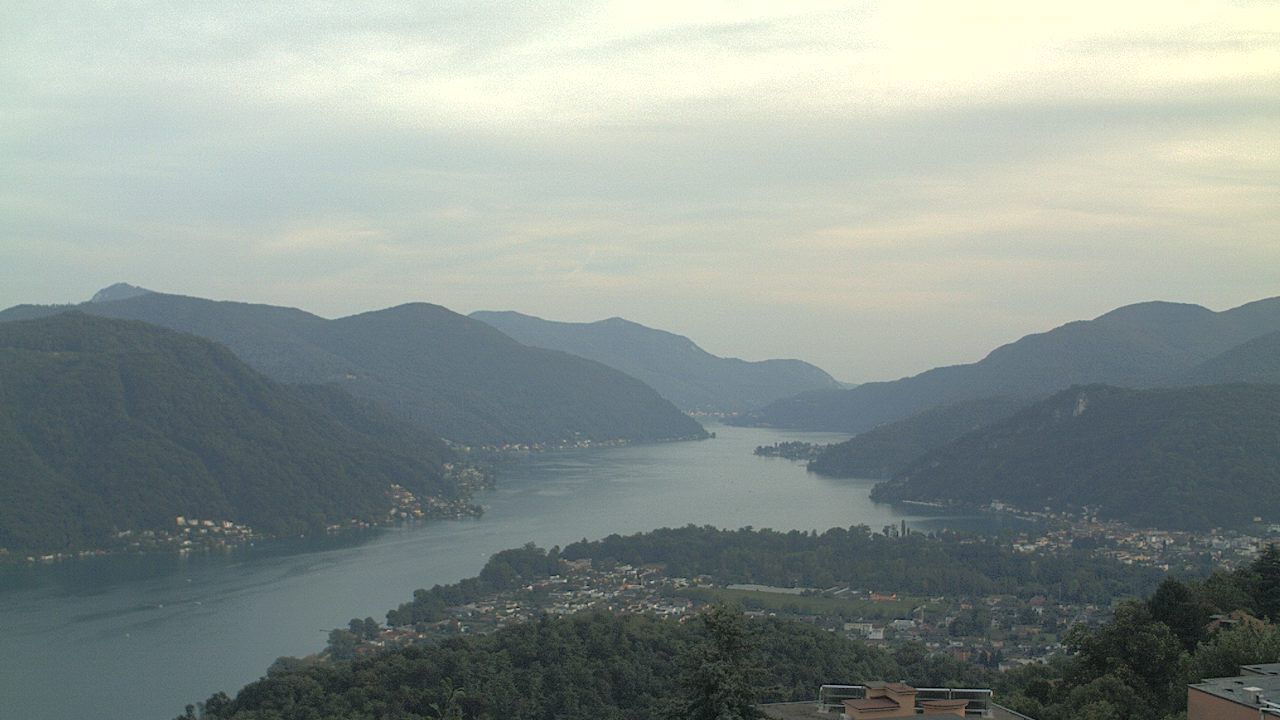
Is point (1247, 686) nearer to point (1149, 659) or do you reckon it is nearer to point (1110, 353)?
point (1149, 659)

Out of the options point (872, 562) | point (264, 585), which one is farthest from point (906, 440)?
point (264, 585)

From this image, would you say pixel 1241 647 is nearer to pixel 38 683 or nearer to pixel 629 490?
pixel 38 683

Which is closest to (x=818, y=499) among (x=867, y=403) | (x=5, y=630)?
(x=5, y=630)

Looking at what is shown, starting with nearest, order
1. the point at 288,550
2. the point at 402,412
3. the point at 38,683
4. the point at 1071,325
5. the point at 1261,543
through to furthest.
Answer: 1. the point at 38,683
2. the point at 1261,543
3. the point at 288,550
4. the point at 402,412
5. the point at 1071,325

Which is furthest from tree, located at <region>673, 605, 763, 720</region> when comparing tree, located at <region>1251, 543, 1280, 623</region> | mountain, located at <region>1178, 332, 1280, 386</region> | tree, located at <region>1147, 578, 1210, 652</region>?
mountain, located at <region>1178, 332, 1280, 386</region>

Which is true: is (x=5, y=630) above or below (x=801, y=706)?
below

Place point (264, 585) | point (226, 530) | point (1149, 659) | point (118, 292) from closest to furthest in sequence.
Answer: point (1149, 659) < point (264, 585) < point (226, 530) < point (118, 292)

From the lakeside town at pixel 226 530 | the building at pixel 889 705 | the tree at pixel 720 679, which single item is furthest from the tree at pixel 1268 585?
the lakeside town at pixel 226 530
